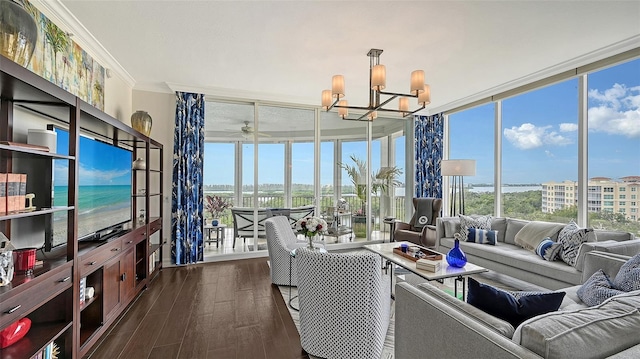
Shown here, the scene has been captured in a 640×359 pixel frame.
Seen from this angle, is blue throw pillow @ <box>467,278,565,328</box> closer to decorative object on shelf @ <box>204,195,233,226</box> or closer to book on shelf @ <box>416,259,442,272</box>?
book on shelf @ <box>416,259,442,272</box>

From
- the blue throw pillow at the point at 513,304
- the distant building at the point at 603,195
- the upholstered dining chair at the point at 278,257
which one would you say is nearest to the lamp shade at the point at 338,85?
the upholstered dining chair at the point at 278,257

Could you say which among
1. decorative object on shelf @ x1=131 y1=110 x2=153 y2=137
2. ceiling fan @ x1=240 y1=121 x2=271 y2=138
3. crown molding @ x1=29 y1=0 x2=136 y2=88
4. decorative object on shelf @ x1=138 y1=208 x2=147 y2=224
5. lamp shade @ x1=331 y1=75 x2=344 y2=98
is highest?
crown molding @ x1=29 y1=0 x2=136 y2=88

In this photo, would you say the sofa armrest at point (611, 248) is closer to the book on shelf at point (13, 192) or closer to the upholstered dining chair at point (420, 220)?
the upholstered dining chair at point (420, 220)

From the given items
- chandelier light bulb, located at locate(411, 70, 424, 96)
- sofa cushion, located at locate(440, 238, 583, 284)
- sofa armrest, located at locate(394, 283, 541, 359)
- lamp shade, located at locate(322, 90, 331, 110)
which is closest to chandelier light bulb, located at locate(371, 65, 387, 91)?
chandelier light bulb, located at locate(411, 70, 424, 96)

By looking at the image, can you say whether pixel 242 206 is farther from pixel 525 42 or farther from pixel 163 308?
pixel 525 42

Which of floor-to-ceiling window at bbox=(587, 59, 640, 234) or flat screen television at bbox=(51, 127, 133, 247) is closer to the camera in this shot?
flat screen television at bbox=(51, 127, 133, 247)

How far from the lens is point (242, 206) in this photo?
498cm

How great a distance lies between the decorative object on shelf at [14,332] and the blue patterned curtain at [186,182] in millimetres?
2682

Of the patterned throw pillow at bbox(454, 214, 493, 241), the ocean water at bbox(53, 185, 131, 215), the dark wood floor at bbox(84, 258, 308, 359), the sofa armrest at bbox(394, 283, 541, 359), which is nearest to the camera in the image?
the sofa armrest at bbox(394, 283, 541, 359)

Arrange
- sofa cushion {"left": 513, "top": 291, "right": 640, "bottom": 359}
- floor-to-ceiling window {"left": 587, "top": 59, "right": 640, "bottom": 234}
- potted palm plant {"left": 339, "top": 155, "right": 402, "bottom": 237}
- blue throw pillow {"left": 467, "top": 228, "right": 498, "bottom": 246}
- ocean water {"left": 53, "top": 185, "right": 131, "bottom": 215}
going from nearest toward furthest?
1. sofa cushion {"left": 513, "top": 291, "right": 640, "bottom": 359}
2. ocean water {"left": 53, "top": 185, "right": 131, "bottom": 215}
3. floor-to-ceiling window {"left": 587, "top": 59, "right": 640, "bottom": 234}
4. blue throw pillow {"left": 467, "top": 228, "right": 498, "bottom": 246}
5. potted palm plant {"left": 339, "top": 155, "right": 402, "bottom": 237}

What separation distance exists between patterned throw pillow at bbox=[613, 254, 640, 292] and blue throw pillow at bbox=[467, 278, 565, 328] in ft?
3.72

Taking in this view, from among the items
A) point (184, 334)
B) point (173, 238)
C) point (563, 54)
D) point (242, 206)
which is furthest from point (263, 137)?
point (563, 54)

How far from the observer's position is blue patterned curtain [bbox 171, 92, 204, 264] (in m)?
4.38

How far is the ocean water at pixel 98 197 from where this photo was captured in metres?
2.07
